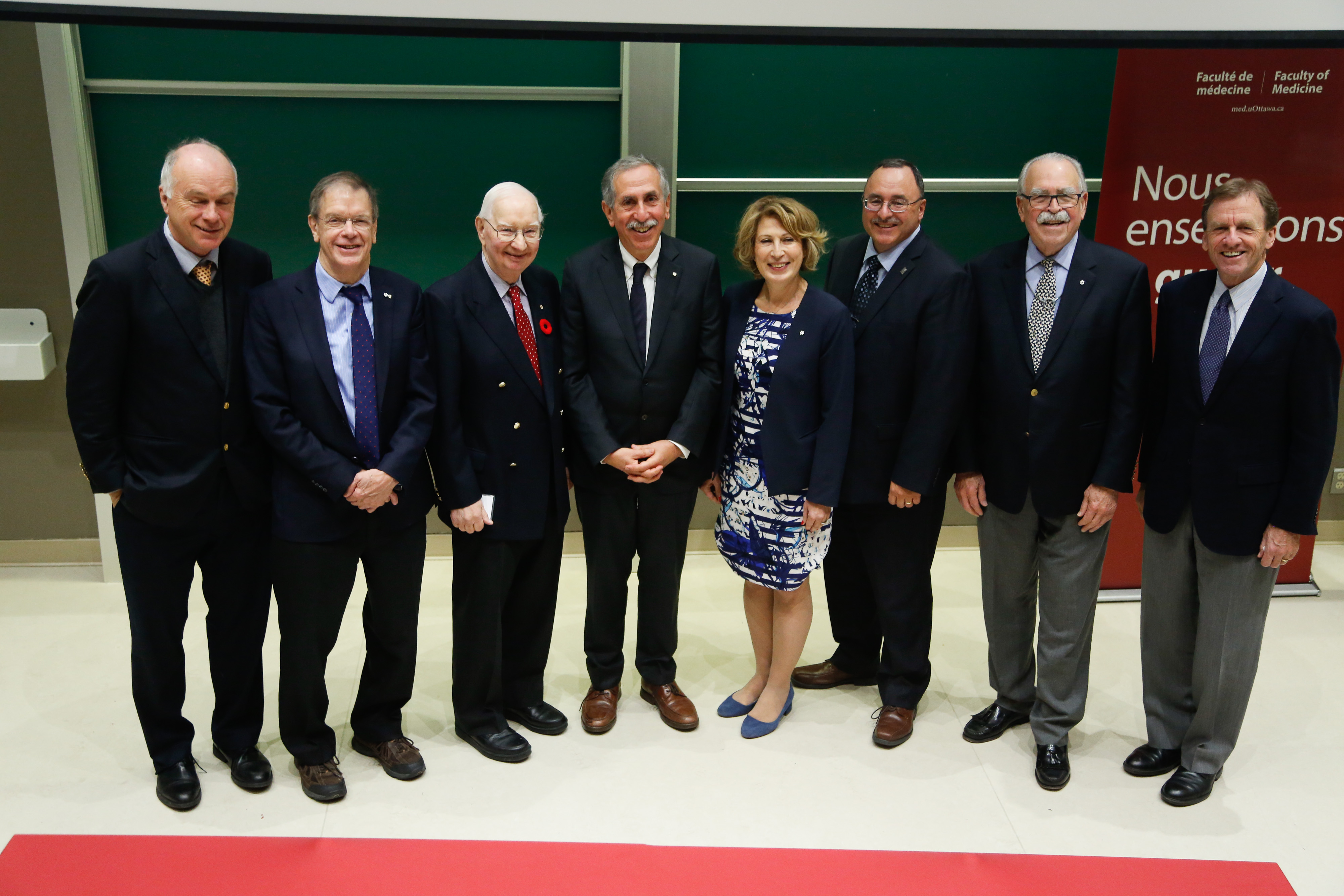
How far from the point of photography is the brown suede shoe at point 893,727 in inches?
137

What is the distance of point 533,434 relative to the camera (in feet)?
10.5

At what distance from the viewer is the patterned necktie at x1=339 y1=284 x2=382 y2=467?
2930mm

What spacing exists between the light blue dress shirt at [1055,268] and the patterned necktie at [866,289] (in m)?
0.44

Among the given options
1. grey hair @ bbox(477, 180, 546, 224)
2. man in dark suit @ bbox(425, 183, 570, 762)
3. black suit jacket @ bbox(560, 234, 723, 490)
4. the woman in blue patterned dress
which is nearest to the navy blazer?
the woman in blue patterned dress

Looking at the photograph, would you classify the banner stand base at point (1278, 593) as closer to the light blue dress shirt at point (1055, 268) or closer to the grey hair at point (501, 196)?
the light blue dress shirt at point (1055, 268)

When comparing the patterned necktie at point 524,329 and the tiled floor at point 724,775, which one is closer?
the tiled floor at point 724,775

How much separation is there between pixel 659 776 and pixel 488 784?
523mm

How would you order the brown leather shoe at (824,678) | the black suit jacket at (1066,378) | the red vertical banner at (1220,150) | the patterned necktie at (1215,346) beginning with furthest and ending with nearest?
the red vertical banner at (1220,150) → the brown leather shoe at (824,678) → the black suit jacket at (1066,378) → the patterned necktie at (1215,346)

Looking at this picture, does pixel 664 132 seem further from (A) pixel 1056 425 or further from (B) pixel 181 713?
(B) pixel 181 713

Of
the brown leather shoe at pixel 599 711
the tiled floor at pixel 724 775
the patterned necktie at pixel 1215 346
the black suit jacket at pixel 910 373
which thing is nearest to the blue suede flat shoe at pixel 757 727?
the tiled floor at pixel 724 775

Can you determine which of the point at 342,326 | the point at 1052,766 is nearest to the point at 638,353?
the point at 342,326

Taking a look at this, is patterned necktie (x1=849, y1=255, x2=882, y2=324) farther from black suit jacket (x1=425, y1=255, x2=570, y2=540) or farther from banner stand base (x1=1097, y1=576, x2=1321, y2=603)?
banner stand base (x1=1097, y1=576, x2=1321, y2=603)

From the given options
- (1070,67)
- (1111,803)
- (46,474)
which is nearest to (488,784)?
(1111,803)

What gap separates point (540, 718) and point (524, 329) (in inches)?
51.1
